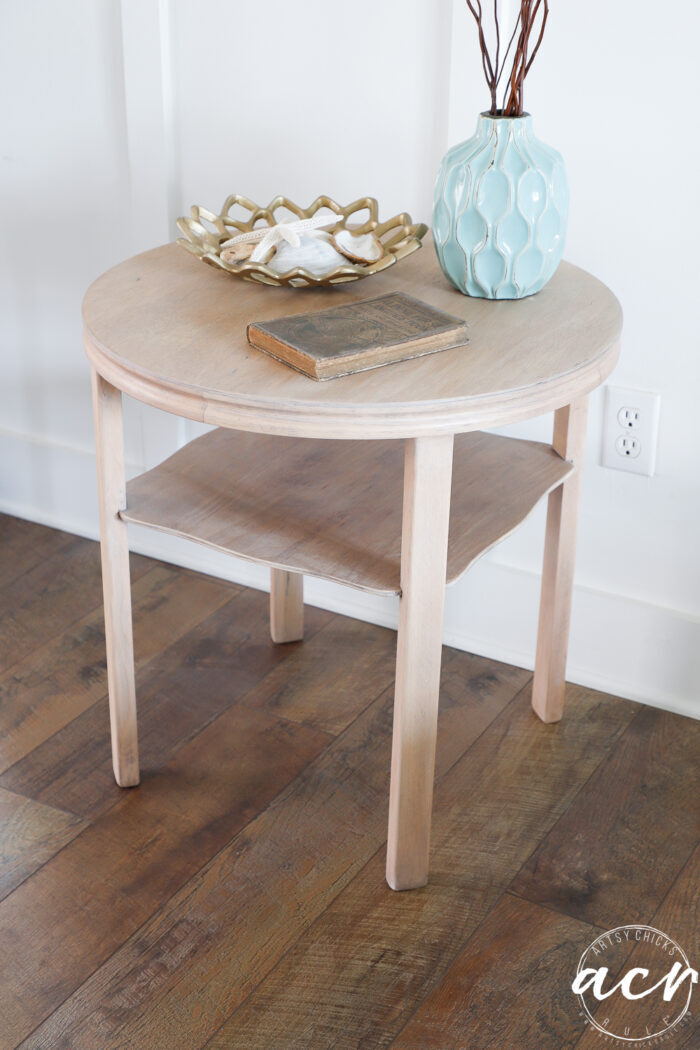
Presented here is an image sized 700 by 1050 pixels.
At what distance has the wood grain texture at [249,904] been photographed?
42.6 inches

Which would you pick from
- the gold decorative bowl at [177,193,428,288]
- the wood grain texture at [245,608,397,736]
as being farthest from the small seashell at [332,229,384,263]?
the wood grain texture at [245,608,397,736]

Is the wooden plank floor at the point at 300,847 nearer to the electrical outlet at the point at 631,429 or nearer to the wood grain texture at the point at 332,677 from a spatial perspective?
the wood grain texture at the point at 332,677

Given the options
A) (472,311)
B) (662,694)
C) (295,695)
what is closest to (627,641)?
(662,694)

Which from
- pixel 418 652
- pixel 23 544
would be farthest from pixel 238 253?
pixel 23 544

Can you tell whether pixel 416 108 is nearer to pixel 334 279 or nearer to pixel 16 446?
pixel 334 279

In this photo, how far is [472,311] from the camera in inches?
46.5

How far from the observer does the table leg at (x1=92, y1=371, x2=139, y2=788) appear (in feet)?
3.95

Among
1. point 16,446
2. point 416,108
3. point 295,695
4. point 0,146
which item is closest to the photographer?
point 416,108

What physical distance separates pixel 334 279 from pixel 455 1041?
777 mm

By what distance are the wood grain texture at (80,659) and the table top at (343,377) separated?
22.7 inches

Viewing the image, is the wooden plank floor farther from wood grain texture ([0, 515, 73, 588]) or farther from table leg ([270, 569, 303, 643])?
wood grain texture ([0, 515, 73, 588])

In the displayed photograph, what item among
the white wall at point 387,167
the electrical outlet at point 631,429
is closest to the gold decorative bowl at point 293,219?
the white wall at point 387,167

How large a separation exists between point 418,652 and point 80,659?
68 cm

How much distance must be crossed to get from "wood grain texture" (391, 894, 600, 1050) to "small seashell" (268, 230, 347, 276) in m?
0.72
